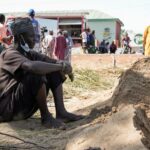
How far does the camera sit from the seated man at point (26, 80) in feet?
19.5

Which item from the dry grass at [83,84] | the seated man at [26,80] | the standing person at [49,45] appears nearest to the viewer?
the seated man at [26,80]

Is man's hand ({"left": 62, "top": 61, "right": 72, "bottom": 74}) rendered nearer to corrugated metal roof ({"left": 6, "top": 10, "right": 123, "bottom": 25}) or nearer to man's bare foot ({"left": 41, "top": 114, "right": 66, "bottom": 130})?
man's bare foot ({"left": 41, "top": 114, "right": 66, "bottom": 130})

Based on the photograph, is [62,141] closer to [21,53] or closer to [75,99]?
[21,53]

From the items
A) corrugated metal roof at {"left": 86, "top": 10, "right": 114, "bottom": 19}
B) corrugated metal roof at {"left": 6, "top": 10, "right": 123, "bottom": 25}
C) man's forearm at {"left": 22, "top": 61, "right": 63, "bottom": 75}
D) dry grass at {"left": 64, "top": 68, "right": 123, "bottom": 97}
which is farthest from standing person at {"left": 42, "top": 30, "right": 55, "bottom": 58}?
corrugated metal roof at {"left": 86, "top": 10, "right": 114, "bottom": 19}

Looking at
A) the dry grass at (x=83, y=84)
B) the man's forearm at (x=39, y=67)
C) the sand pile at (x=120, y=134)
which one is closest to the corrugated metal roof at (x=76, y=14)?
the dry grass at (x=83, y=84)

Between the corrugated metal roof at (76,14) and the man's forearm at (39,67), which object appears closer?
the man's forearm at (39,67)

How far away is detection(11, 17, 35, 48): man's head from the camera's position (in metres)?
6.16

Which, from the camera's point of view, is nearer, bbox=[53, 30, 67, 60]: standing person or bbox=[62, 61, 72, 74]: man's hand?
bbox=[62, 61, 72, 74]: man's hand

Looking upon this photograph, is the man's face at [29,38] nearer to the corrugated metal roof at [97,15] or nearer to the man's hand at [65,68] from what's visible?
the man's hand at [65,68]

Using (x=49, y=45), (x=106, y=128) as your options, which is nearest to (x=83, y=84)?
(x=49, y=45)

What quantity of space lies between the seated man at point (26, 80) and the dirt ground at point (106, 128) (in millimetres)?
151

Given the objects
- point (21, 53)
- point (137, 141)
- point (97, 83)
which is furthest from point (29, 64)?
point (97, 83)

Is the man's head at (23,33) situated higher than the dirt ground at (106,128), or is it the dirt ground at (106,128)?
the man's head at (23,33)

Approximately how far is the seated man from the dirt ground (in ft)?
0.50
